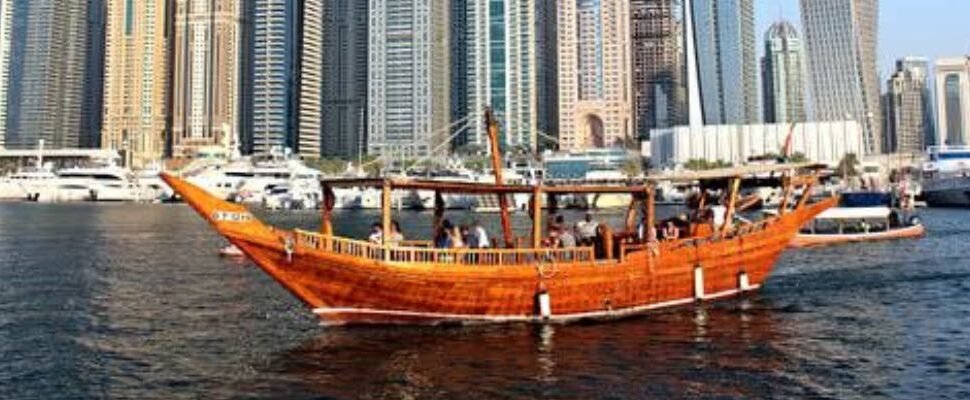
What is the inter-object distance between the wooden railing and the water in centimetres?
192

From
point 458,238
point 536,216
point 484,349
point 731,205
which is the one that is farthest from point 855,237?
point 484,349

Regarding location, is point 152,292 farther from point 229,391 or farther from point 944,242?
point 944,242

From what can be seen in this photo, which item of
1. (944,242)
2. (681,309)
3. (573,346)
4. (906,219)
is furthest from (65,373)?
(906,219)

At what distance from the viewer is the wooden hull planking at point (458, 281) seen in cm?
2306

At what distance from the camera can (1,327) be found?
1049 inches

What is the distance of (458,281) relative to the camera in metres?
24.1

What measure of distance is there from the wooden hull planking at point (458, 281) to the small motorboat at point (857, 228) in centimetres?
3097

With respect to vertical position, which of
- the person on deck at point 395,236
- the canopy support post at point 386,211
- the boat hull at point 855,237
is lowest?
the boat hull at point 855,237

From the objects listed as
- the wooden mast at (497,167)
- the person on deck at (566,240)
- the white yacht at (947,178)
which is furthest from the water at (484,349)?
the white yacht at (947,178)

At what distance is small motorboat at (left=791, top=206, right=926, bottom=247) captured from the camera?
58.3 metres

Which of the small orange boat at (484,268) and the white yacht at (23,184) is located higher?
the white yacht at (23,184)

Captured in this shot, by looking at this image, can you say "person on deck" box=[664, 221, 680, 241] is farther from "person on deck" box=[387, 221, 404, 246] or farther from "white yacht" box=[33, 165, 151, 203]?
"white yacht" box=[33, 165, 151, 203]

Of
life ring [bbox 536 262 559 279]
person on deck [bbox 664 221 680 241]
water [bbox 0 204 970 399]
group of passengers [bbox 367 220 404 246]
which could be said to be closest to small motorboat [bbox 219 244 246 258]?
water [bbox 0 204 970 399]

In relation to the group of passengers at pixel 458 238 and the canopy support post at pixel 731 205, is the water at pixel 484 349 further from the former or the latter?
the canopy support post at pixel 731 205
